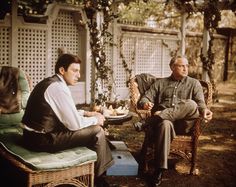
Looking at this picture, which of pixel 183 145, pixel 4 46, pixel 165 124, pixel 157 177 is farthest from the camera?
pixel 4 46

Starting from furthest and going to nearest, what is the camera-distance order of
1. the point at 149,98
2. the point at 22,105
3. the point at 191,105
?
the point at 149,98, the point at 22,105, the point at 191,105

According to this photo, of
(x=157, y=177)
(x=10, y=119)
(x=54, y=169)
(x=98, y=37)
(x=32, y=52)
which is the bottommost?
(x=157, y=177)

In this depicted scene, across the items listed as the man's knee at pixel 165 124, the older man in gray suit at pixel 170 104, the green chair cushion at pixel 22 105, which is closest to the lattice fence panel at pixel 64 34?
the green chair cushion at pixel 22 105

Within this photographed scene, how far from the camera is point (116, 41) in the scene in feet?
31.4

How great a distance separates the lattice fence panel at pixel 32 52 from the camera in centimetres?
801

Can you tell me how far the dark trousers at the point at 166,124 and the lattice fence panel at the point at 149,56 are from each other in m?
6.12

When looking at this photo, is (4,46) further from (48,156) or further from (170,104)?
(48,156)

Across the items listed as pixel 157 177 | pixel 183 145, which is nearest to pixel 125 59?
pixel 183 145

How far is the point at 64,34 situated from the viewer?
884 cm

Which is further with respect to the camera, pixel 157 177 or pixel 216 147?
pixel 216 147

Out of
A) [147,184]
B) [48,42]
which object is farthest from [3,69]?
[48,42]

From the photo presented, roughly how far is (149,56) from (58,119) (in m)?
7.65

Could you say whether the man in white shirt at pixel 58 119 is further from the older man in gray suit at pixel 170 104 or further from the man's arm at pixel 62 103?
the older man in gray suit at pixel 170 104

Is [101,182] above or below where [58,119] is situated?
below
